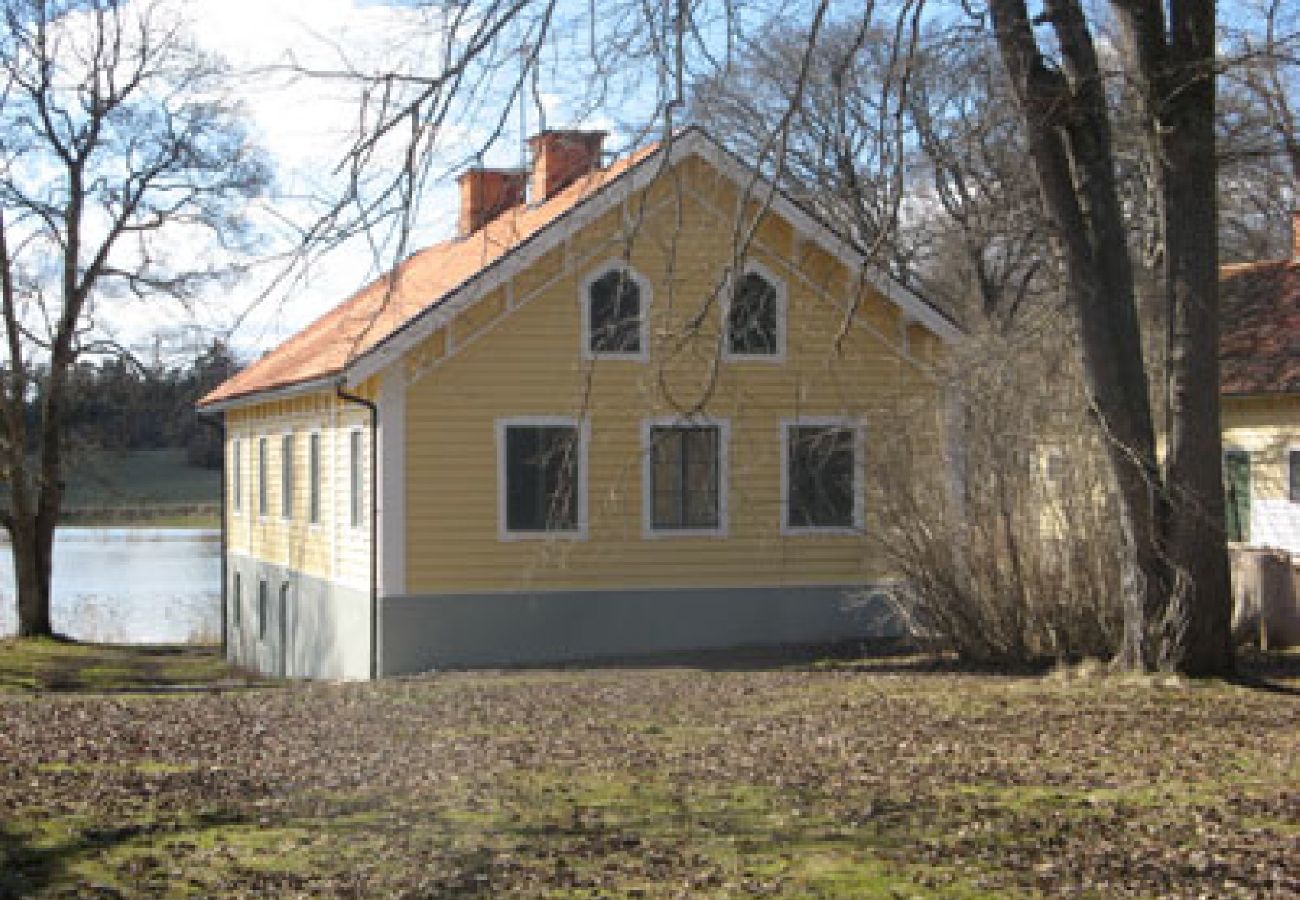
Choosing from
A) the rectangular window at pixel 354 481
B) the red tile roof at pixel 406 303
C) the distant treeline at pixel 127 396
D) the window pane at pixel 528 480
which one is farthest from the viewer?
the distant treeline at pixel 127 396

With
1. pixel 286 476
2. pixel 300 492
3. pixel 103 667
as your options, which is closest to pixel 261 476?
pixel 286 476

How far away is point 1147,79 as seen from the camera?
13.4 meters

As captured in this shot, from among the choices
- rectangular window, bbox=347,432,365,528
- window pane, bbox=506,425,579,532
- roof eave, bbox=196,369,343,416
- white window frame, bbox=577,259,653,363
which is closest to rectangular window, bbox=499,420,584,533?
window pane, bbox=506,425,579,532

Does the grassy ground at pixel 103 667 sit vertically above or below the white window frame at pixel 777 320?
below

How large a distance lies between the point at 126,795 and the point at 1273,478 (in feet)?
63.0

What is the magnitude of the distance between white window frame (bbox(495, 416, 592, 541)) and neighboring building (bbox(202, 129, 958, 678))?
0.10ft

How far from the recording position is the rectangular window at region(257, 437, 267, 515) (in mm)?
28578

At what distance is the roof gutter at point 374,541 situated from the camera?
20406 mm

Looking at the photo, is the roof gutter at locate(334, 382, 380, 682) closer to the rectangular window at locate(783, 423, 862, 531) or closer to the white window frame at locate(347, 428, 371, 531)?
the white window frame at locate(347, 428, 371, 531)

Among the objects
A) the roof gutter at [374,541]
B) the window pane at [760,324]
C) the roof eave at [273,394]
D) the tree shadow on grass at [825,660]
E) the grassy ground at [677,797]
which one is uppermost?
the window pane at [760,324]

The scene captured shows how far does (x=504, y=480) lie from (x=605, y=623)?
→ 220cm

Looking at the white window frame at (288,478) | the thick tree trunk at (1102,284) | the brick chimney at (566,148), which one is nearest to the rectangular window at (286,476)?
the white window frame at (288,478)

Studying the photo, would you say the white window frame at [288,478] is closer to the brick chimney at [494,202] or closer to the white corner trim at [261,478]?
the white corner trim at [261,478]

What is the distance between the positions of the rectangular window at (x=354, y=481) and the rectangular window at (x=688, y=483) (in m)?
3.70
